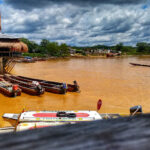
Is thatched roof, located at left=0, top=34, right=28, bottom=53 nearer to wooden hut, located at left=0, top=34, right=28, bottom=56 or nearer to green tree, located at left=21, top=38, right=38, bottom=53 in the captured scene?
wooden hut, located at left=0, top=34, right=28, bottom=56

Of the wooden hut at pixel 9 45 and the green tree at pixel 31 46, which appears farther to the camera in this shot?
the green tree at pixel 31 46

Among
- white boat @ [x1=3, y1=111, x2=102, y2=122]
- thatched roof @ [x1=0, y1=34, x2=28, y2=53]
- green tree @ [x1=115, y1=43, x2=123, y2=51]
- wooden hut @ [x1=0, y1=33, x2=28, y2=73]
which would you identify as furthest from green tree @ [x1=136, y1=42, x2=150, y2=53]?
white boat @ [x1=3, y1=111, x2=102, y2=122]

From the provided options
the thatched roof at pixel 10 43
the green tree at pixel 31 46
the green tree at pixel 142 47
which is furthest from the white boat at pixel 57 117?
the green tree at pixel 142 47

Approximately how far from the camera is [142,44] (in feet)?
380

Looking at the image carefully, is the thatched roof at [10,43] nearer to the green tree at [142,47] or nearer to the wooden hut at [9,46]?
the wooden hut at [9,46]

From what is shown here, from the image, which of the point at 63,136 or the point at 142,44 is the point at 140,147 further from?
the point at 142,44

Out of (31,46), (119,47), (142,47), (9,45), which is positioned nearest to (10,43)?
(9,45)

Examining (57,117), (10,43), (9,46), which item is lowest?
(57,117)

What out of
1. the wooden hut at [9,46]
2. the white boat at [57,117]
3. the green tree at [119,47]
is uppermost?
the green tree at [119,47]

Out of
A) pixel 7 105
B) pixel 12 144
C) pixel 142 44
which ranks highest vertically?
pixel 142 44

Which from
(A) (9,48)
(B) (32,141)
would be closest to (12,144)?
(B) (32,141)

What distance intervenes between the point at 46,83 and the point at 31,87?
1.95 m

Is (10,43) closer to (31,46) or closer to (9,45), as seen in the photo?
(9,45)

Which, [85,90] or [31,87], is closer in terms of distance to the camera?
[31,87]
